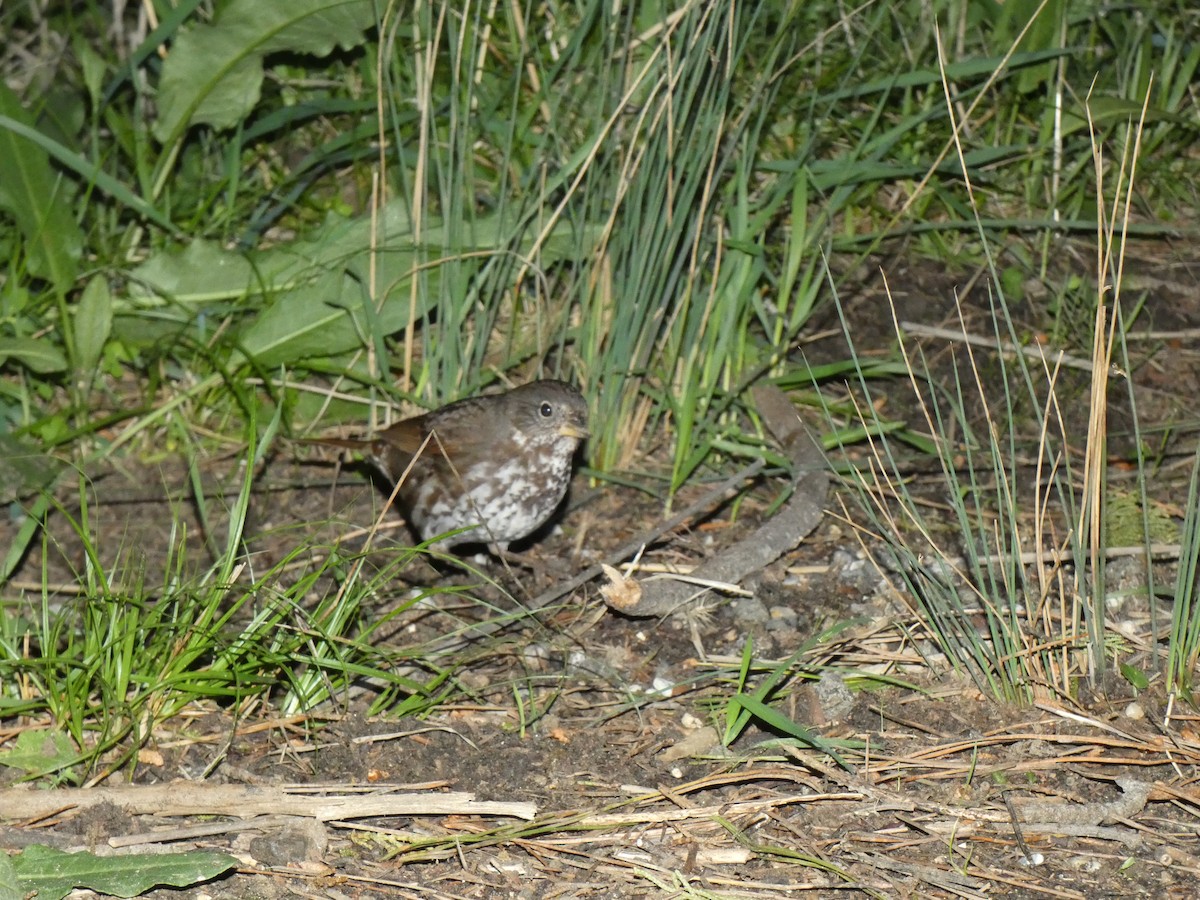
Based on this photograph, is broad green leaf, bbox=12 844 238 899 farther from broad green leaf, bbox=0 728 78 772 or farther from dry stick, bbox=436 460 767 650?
dry stick, bbox=436 460 767 650

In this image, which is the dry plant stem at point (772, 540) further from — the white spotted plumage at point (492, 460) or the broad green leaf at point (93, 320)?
the broad green leaf at point (93, 320)

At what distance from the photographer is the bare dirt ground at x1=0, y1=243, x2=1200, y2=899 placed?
2971 millimetres

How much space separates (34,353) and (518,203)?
5.90 feet

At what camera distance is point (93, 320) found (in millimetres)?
4973

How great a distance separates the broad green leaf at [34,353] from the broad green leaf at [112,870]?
2.43m

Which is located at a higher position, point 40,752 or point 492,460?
point 492,460

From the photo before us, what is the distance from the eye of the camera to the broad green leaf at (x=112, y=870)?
113 inches

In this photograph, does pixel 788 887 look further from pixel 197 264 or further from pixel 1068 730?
pixel 197 264

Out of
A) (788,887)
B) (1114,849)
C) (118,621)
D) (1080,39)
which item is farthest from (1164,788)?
(1080,39)

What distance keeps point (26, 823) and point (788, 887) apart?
66.5 inches

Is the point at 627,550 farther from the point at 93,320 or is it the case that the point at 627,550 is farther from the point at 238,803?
the point at 93,320

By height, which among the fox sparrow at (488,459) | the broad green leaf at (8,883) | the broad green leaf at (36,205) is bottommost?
the broad green leaf at (8,883)

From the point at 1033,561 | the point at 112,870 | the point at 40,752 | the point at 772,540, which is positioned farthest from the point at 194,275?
the point at 1033,561

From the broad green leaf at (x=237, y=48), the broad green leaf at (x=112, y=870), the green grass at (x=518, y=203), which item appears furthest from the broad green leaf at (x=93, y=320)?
the broad green leaf at (x=112, y=870)
